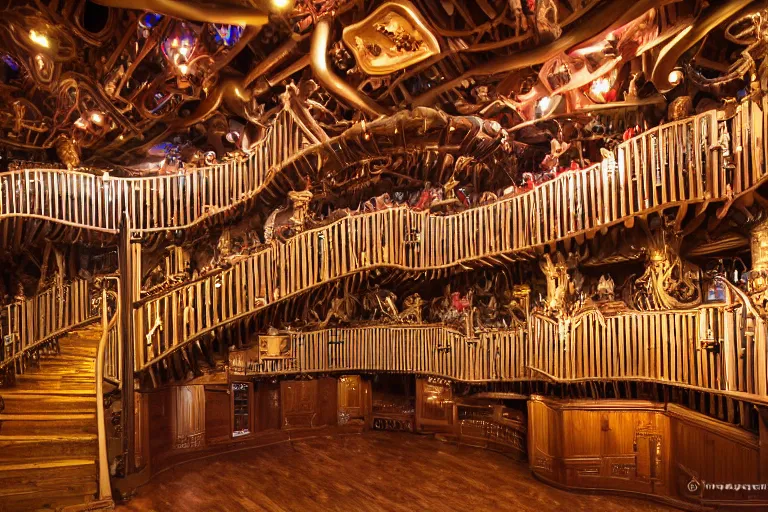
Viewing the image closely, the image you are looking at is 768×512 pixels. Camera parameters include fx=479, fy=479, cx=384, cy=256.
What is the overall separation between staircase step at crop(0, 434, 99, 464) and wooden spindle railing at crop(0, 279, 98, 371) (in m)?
2.18

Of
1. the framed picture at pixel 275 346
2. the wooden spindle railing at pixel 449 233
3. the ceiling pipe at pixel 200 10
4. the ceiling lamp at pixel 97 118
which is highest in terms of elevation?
the ceiling pipe at pixel 200 10

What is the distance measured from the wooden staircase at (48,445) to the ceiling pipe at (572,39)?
24.0 feet

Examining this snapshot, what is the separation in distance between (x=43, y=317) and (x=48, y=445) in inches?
134

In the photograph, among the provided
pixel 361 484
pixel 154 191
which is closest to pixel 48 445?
pixel 361 484

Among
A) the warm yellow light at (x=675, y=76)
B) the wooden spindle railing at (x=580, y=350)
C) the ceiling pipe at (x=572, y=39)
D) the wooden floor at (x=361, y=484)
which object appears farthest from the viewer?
the wooden floor at (x=361, y=484)

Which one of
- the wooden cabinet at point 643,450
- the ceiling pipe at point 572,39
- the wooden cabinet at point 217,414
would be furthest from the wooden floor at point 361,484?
the ceiling pipe at point 572,39

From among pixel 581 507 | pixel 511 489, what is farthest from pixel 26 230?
pixel 581 507

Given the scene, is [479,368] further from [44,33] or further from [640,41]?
[44,33]

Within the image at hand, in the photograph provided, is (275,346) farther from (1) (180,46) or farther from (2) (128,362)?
(1) (180,46)

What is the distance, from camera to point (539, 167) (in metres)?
9.73

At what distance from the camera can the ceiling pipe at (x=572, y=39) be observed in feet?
18.9

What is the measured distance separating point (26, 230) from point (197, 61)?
425 cm

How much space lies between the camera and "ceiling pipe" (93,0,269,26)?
6.50 meters

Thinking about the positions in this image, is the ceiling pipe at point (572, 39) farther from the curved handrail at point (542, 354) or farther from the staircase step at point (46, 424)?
the staircase step at point (46, 424)
